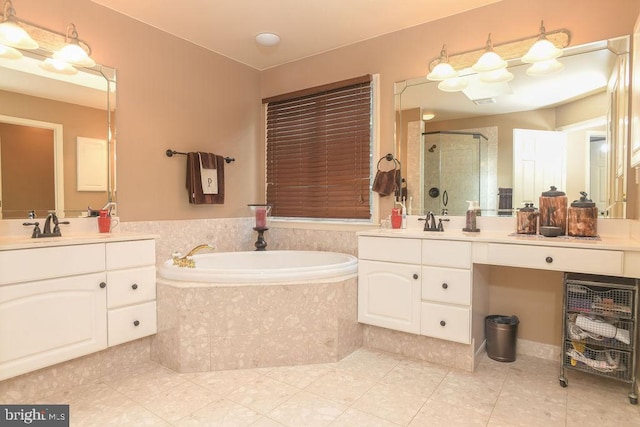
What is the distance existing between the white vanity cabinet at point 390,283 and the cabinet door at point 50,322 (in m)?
1.63

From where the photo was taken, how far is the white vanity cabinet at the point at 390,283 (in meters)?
2.36

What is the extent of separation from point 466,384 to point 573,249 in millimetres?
958

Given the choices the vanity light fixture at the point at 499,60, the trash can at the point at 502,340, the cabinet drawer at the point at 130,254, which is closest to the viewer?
the cabinet drawer at the point at 130,254

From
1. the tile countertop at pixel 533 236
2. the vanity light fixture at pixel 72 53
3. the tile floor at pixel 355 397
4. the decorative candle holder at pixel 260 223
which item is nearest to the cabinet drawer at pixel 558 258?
the tile countertop at pixel 533 236

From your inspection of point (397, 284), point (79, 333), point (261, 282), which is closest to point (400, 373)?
point (397, 284)

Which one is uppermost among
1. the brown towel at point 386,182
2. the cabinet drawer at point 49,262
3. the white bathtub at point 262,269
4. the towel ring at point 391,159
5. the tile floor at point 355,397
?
the towel ring at point 391,159

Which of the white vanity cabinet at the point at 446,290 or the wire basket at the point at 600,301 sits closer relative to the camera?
the wire basket at the point at 600,301

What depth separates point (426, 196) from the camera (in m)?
2.85

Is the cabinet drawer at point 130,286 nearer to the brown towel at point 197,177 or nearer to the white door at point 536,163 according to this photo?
the brown towel at point 197,177

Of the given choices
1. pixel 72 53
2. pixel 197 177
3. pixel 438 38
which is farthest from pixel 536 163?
pixel 72 53

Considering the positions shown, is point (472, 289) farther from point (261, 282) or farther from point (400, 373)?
point (261, 282)

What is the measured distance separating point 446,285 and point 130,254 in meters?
1.96

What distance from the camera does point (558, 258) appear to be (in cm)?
192

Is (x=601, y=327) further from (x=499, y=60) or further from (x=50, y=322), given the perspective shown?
(x=50, y=322)
